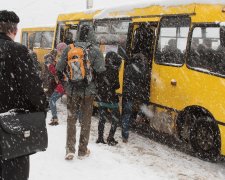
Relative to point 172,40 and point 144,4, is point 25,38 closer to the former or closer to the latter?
point 144,4

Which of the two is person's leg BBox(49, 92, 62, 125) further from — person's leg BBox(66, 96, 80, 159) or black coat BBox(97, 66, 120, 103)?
person's leg BBox(66, 96, 80, 159)

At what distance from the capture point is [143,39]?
9250 mm

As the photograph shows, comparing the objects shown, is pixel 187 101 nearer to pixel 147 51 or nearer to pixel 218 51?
pixel 218 51

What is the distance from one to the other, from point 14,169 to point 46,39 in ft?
56.8

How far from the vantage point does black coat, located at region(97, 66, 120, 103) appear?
7426 millimetres

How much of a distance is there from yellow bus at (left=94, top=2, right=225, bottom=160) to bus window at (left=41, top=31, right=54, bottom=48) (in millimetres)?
10788

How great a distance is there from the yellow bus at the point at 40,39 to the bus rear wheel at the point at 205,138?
12.4 metres

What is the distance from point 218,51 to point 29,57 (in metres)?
4.44

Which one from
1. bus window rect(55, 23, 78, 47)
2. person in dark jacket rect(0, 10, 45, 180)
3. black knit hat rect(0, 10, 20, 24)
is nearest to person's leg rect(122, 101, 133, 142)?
person in dark jacket rect(0, 10, 45, 180)

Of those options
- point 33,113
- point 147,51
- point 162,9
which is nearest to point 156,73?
point 147,51

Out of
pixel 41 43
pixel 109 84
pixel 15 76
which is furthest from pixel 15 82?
pixel 41 43

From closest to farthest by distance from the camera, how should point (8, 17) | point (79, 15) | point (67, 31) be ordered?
1. point (8, 17)
2. point (79, 15)
3. point (67, 31)

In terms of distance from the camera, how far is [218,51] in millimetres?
7090

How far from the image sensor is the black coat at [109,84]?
7.43 m
